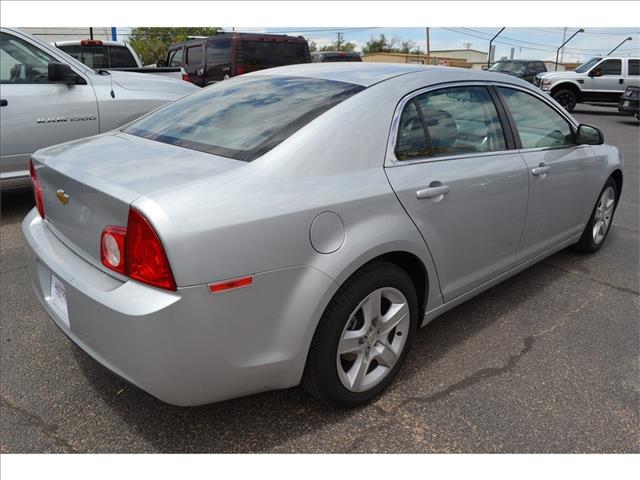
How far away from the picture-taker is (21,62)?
5059 millimetres

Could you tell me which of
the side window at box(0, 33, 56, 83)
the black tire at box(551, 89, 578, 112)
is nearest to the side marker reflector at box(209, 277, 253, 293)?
the side window at box(0, 33, 56, 83)

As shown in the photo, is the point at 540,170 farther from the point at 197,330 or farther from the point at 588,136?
the point at 197,330

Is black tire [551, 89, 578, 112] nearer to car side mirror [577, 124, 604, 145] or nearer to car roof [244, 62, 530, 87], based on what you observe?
car side mirror [577, 124, 604, 145]

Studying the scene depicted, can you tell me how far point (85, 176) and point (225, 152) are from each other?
58 centimetres

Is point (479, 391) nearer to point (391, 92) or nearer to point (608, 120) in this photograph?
point (391, 92)

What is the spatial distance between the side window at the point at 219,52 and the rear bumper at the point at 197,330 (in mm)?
10377

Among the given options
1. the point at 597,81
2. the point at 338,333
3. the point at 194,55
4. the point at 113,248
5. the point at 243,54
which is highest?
the point at 194,55

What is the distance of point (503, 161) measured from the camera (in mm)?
3096

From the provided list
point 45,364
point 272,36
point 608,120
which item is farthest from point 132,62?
point 608,120

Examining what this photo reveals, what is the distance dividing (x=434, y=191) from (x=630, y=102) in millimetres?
16428

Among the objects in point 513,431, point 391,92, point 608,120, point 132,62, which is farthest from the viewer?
point 608,120

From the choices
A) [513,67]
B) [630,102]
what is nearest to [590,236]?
[630,102]

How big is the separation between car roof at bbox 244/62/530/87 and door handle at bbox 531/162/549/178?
2.07ft

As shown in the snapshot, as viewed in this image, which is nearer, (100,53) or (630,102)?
(100,53)
